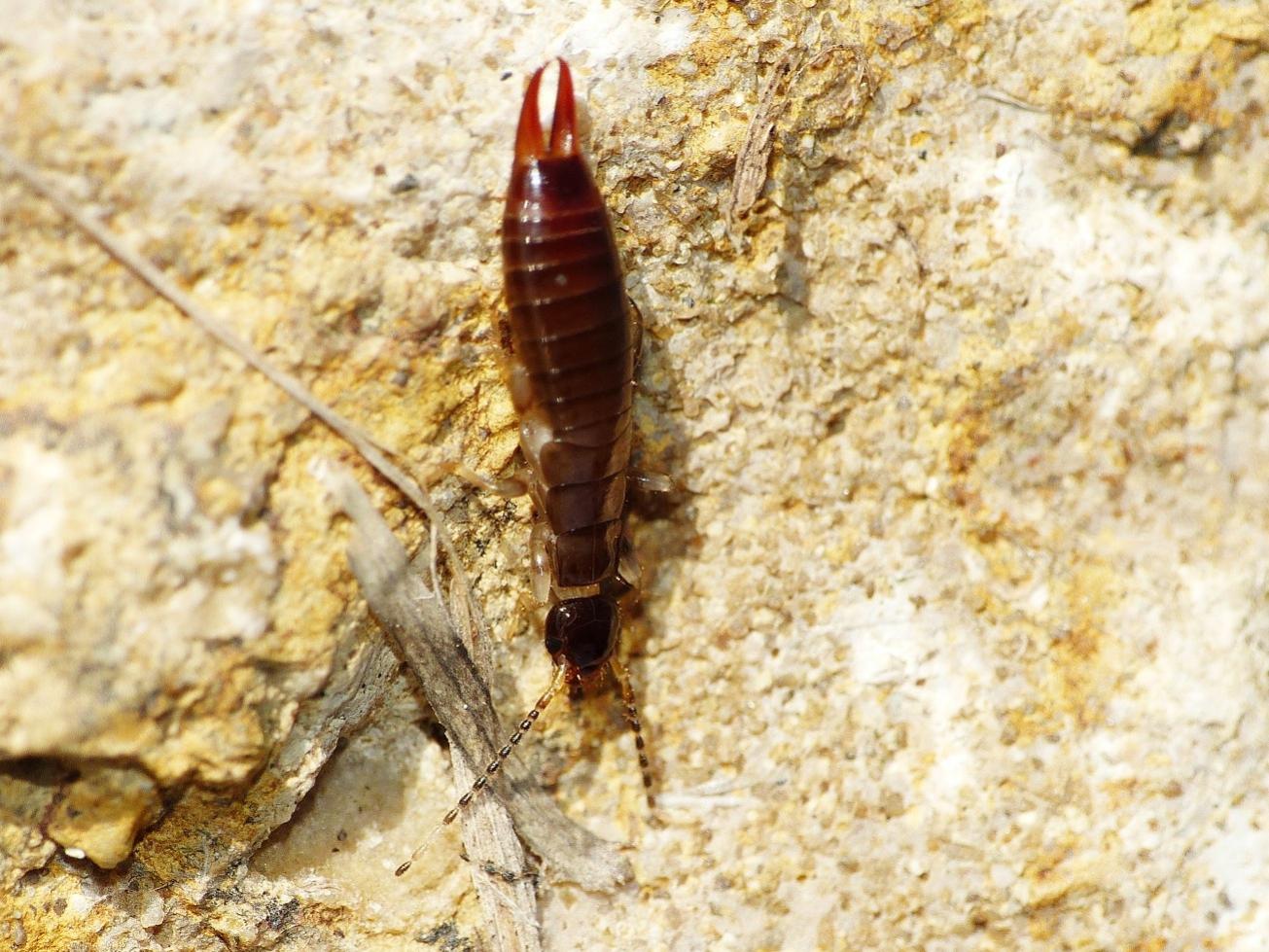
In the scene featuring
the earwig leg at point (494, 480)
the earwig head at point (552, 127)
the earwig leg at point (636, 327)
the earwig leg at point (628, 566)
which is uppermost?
the earwig head at point (552, 127)

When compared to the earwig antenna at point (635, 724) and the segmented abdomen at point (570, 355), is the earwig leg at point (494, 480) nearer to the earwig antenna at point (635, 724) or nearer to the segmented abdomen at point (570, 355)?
the segmented abdomen at point (570, 355)

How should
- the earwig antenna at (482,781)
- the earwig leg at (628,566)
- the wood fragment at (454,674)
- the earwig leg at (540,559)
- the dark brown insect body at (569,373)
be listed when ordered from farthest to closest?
the earwig leg at (628,566) < the earwig leg at (540,559) < the earwig antenna at (482,781) < the dark brown insect body at (569,373) < the wood fragment at (454,674)

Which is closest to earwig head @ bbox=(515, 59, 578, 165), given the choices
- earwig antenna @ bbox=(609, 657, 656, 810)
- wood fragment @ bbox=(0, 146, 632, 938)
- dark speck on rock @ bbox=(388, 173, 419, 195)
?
dark speck on rock @ bbox=(388, 173, 419, 195)

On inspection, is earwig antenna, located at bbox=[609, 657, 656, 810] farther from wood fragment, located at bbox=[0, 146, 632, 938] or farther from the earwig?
wood fragment, located at bbox=[0, 146, 632, 938]

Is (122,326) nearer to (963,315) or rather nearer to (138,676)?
A: (138,676)

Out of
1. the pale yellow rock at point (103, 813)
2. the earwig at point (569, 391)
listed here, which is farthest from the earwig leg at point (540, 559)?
the pale yellow rock at point (103, 813)

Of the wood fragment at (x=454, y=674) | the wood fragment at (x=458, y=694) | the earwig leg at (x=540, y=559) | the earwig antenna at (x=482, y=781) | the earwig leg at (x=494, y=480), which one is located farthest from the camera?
the earwig leg at (x=540, y=559)

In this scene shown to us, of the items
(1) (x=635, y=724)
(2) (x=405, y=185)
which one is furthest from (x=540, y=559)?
(2) (x=405, y=185)
